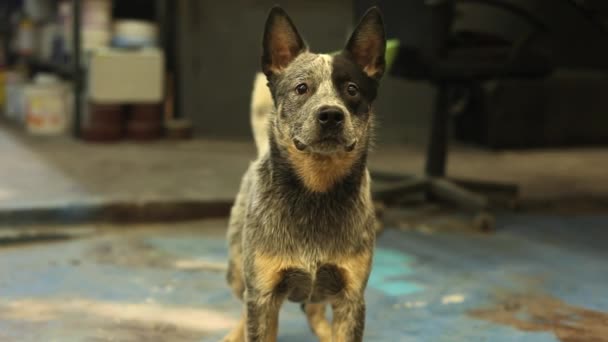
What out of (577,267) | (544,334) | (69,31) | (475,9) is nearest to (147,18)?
(69,31)

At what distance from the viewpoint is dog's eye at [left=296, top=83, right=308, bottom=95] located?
154 centimetres

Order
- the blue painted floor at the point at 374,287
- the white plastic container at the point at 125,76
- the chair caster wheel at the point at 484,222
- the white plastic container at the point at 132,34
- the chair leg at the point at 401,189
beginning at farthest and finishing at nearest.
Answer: the white plastic container at the point at 132,34, the white plastic container at the point at 125,76, the chair leg at the point at 401,189, the chair caster wheel at the point at 484,222, the blue painted floor at the point at 374,287

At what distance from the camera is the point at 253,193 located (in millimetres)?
1706

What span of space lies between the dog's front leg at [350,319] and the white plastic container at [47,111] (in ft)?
13.0

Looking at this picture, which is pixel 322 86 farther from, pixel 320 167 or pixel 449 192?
pixel 449 192

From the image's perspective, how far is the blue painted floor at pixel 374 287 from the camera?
2057 mm

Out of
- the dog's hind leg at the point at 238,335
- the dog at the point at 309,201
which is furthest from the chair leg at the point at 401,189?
the dog at the point at 309,201

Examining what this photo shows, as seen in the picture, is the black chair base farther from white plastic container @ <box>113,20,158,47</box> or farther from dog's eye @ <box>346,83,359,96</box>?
white plastic container @ <box>113,20,158,47</box>

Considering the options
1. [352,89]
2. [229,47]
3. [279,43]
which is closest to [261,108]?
[279,43]

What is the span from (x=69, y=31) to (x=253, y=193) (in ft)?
12.6

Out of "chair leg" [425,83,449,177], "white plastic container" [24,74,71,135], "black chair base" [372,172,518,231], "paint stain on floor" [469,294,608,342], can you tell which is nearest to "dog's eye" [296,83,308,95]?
"paint stain on floor" [469,294,608,342]

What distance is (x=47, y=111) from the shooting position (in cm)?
511

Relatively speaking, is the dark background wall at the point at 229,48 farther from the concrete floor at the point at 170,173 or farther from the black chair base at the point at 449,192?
the black chair base at the point at 449,192

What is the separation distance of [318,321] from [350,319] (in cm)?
36
